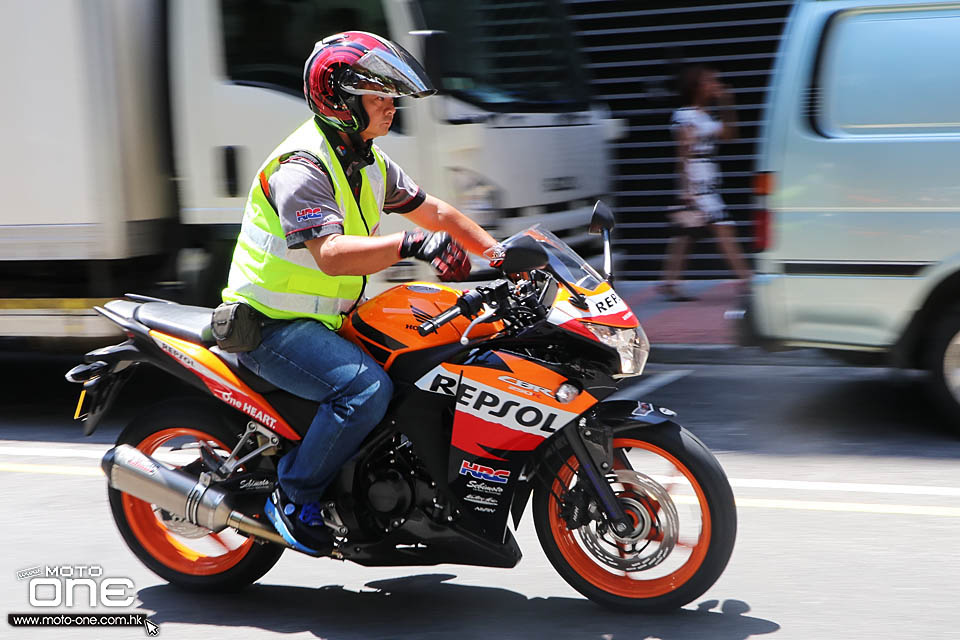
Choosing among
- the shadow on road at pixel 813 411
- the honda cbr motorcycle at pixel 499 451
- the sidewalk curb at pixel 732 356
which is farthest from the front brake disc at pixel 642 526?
the sidewalk curb at pixel 732 356

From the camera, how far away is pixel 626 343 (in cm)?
341

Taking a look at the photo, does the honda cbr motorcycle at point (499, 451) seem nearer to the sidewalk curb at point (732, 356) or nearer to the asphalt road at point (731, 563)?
the asphalt road at point (731, 563)

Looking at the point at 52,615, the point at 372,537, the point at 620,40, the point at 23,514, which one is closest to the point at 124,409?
the point at 23,514

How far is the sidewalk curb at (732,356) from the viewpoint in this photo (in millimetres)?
7520

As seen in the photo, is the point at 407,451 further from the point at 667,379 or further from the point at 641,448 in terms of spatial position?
the point at 667,379

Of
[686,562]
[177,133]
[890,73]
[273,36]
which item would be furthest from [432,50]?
[686,562]

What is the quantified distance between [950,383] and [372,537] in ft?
10.9

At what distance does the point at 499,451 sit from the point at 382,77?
45.1 inches

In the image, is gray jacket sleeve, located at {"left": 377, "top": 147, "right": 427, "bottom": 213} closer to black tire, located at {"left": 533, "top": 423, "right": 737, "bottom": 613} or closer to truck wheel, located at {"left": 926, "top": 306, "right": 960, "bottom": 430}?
black tire, located at {"left": 533, "top": 423, "right": 737, "bottom": 613}

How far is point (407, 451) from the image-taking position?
3.67m

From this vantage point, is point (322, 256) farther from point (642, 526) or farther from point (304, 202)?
point (642, 526)

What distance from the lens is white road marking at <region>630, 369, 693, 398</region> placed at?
697 cm

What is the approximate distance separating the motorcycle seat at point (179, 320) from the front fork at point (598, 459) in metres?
1.17

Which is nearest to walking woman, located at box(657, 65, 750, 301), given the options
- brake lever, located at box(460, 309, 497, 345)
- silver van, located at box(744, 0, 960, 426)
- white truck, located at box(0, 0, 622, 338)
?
white truck, located at box(0, 0, 622, 338)
